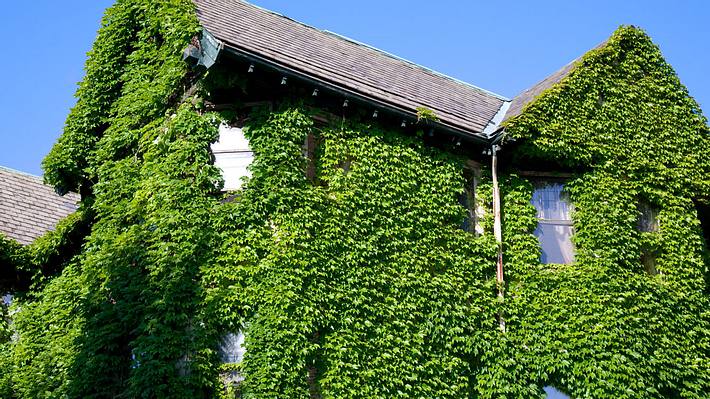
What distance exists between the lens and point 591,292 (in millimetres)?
15008

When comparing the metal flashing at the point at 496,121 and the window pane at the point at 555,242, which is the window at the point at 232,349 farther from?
the metal flashing at the point at 496,121

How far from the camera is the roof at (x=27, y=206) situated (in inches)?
773

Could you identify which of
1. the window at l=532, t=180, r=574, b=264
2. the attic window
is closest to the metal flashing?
the window at l=532, t=180, r=574, b=264

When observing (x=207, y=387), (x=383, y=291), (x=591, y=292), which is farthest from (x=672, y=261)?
(x=207, y=387)

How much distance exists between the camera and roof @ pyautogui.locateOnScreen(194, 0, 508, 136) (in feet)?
49.5

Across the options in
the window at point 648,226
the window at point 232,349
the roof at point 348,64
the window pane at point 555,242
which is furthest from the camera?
the window at point 648,226

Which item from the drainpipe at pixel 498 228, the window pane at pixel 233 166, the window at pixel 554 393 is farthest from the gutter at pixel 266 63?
the window at pixel 554 393

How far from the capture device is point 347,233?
13805 millimetres

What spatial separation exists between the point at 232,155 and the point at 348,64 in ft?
13.4

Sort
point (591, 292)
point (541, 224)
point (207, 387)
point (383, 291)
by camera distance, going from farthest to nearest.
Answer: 1. point (541, 224)
2. point (591, 292)
3. point (383, 291)
4. point (207, 387)

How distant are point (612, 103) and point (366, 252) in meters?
6.68

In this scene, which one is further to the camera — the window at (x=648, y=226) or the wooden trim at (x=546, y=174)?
the wooden trim at (x=546, y=174)

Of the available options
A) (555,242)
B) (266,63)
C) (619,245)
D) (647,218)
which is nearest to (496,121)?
(555,242)

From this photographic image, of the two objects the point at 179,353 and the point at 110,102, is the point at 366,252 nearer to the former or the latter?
the point at 179,353
